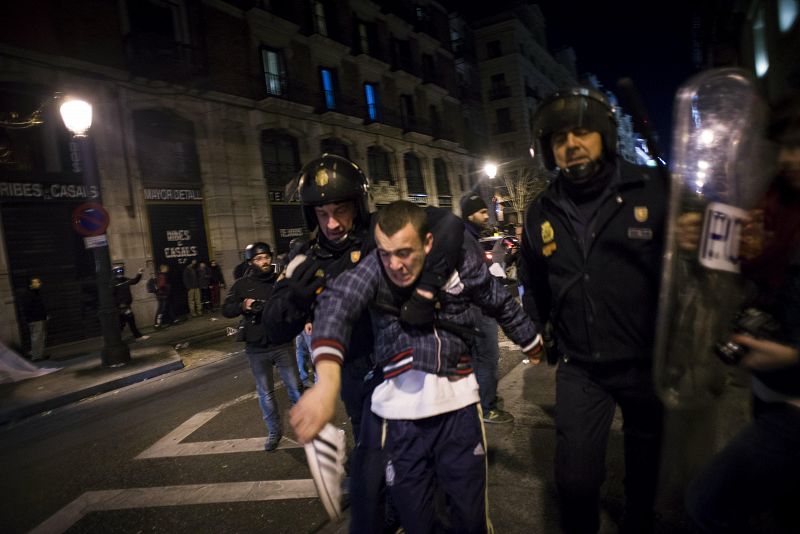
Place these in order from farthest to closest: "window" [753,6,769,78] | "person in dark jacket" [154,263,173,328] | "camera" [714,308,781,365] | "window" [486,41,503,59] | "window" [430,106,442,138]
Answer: "window" [486,41,503,59], "window" [430,106,442,138], "person in dark jacket" [154,263,173,328], "window" [753,6,769,78], "camera" [714,308,781,365]

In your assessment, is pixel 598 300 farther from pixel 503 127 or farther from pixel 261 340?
pixel 503 127

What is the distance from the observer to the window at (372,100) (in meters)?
24.7

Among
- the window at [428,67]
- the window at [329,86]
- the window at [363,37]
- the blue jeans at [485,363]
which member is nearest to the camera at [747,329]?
the blue jeans at [485,363]

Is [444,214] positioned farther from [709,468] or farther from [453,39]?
[453,39]

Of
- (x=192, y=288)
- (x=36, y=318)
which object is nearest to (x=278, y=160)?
(x=192, y=288)

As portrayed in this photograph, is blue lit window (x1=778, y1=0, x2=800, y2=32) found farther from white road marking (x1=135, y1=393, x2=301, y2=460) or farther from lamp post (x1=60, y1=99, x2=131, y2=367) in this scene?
lamp post (x1=60, y1=99, x2=131, y2=367)

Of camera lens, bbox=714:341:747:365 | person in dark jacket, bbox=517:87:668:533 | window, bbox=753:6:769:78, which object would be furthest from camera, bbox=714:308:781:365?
window, bbox=753:6:769:78

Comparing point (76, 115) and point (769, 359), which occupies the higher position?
point (76, 115)

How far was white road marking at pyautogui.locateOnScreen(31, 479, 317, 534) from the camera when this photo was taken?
10.7 ft

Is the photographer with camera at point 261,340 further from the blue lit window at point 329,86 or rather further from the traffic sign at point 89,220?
the blue lit window at point 329,86

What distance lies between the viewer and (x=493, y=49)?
38875 millimetres

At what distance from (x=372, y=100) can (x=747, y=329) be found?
25.7 metres

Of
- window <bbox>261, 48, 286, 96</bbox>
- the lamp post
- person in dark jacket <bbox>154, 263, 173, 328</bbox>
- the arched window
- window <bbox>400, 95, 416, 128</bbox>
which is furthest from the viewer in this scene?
window <bbox>400, 95, 416, 128</bbox>

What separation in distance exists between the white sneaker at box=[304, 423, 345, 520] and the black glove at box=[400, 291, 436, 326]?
0.58 metres
